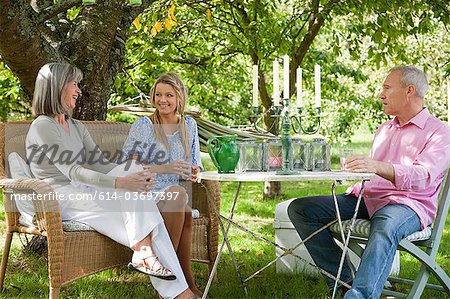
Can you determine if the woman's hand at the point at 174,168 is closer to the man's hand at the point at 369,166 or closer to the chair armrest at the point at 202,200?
the chair armrest at the point at 202,200

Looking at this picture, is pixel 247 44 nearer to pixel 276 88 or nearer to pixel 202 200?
pixel 202 200

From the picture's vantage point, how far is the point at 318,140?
3086 mm

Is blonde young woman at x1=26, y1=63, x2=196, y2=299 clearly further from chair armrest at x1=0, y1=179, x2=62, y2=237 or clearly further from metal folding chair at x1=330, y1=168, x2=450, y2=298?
metal folding chair at x1=330, y1=168, x2=450, y2=298

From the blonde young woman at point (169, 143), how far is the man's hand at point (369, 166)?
2.79ft

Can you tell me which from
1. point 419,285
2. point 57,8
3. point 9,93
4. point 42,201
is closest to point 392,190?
point 419,285

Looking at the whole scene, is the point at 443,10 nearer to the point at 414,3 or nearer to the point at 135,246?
the point at 414,3

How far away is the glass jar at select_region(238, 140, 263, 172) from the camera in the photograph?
10.1 feet

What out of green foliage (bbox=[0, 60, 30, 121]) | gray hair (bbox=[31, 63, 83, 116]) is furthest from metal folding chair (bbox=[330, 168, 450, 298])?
green foliage (bbox=[0, 60, 30, 121])

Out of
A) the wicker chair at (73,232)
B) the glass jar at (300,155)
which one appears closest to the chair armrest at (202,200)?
the wicker chair at (73,232)

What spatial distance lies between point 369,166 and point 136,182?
3.51ft

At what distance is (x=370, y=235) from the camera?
9.43 ft

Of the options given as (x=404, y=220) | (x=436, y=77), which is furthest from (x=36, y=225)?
(x=436, y=77)

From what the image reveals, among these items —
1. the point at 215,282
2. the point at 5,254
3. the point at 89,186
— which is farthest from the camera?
the point at 215,282

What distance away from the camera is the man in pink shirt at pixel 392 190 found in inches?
111
